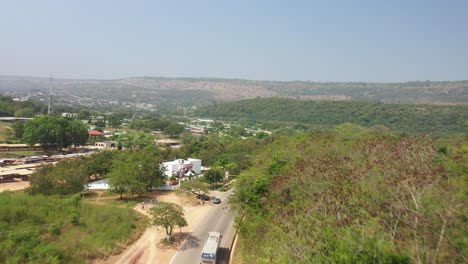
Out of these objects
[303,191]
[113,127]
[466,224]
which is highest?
[466,224]

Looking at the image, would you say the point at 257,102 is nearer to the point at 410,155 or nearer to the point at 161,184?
the point at 161,184

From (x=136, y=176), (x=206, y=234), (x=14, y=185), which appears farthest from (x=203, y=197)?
(x=14, y=185)

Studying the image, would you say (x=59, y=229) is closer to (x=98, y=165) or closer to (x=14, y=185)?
(x=98, y=165)

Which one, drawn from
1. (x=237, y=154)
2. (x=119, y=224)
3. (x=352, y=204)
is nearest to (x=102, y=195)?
(x=119, y=224)

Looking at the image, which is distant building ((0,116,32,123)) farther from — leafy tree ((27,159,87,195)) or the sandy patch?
leafy tree ((27,159,87,195))

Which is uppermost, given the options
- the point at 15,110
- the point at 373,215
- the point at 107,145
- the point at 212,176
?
the point at 373,215

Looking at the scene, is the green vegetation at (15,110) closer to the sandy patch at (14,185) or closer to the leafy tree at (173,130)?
the leafy tree at (173,130)
